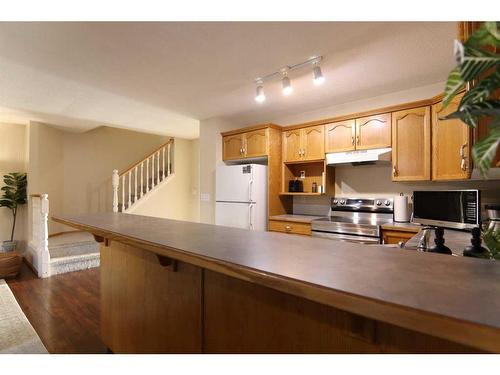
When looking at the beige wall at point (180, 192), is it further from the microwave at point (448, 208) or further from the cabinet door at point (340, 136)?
the microwave at point (448, 208)

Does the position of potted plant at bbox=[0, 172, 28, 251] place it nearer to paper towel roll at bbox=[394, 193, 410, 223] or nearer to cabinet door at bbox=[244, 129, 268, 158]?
cabinet door at bbox=[244, 129, 268, 158]

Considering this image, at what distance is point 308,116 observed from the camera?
394 centimetres

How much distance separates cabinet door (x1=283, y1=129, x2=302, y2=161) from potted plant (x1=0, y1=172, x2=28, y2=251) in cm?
457

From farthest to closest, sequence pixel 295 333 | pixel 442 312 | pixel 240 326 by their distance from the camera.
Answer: pixel 240 326 → pixel 295 333 → pixel 442 312

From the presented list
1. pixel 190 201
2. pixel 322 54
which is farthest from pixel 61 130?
pixel 322 54

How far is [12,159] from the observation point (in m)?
4.85

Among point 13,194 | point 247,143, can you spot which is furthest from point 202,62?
point 13,194

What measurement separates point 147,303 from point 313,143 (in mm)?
2803

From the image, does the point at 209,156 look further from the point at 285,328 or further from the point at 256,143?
the point at 285,328

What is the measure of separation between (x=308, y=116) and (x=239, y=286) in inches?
132

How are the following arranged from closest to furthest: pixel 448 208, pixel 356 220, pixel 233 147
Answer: pixel 448 208 < pixel 356 220 < pixel 233 147

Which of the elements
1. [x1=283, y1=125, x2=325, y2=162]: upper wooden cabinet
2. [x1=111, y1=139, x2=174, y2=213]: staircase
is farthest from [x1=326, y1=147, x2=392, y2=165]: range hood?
[x1=111, y1=139, x2=174, y2=213]: staircase
